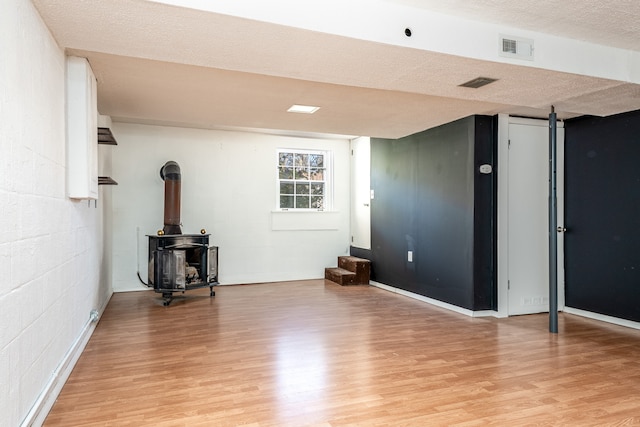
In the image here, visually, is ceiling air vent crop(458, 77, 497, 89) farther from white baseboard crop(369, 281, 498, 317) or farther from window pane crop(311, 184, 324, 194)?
window pane crop(311, 184, 324, 194)

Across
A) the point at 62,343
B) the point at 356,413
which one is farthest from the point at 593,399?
the point at 62,343

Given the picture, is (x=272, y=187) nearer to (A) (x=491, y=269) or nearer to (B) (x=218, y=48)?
(A) (x=491, y=269)

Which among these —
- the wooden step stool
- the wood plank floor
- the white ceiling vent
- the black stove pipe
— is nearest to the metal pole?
the wood plank floor

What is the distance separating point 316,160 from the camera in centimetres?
739

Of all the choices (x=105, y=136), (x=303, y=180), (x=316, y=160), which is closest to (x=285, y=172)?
(x=303, y=180)

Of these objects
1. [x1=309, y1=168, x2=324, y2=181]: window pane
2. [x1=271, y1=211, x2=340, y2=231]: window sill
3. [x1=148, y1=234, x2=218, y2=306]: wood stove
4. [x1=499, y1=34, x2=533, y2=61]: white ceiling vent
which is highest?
[x1=499, y1=34, x2=533, y2=61]: white ceiling vent

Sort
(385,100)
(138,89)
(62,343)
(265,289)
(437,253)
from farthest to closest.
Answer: (265,289), (437,253), (385,100), (138,89), (62,343)

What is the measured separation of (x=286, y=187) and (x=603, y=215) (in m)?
4.49

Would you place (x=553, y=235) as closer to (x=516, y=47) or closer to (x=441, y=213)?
(x=441, y=213)

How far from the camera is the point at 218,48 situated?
246cm

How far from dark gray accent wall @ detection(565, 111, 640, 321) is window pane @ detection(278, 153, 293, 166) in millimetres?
4059

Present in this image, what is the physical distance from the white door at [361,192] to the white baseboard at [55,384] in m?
4.39

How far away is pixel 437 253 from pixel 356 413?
3134 millimetres

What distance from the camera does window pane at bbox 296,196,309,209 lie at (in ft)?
23.8
